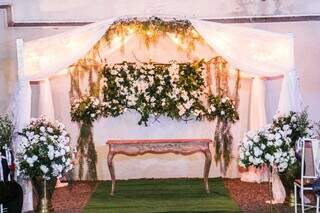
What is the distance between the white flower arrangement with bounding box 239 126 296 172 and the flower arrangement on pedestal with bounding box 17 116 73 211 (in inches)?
84.0

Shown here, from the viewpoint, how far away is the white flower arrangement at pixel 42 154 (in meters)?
7.25

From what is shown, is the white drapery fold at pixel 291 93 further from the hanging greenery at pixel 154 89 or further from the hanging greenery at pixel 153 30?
the hanging greenery at pixel 154 89

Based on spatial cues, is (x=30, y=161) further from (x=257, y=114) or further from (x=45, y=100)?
(x=257, y=114)

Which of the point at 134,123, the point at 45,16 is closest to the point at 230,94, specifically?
the point at 134,123

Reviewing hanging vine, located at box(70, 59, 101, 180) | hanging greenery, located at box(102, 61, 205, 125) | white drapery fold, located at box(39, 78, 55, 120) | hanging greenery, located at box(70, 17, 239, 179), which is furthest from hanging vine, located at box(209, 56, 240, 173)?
white drapery fold, located at box(39, 78, 55, 120)

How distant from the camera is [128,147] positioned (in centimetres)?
873

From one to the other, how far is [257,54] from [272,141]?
4.66ft

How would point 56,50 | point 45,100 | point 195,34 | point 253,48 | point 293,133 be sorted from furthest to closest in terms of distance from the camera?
point 195,34 → point 45,100 → point 253,48 → point 56,50 → point 293,133

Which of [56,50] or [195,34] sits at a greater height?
[195,34]

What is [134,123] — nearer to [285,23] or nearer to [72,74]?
[72,74]

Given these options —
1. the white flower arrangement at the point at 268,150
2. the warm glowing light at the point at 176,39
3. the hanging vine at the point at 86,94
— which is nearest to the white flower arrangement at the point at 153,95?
the hanging vine at the point at 86,94

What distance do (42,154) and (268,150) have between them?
8.57ft

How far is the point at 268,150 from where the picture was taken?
283 inches

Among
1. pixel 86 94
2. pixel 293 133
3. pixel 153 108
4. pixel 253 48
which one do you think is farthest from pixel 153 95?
pixel 293 133
